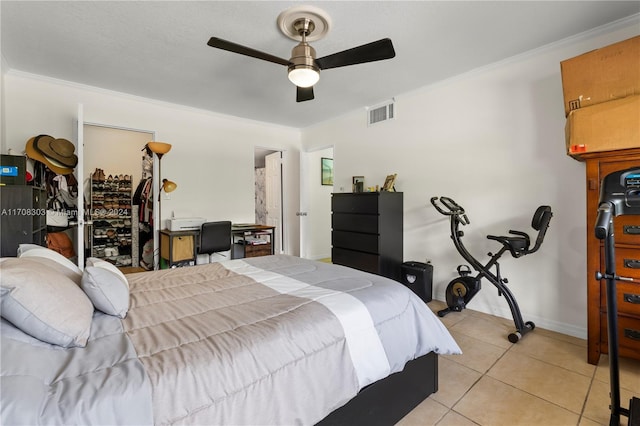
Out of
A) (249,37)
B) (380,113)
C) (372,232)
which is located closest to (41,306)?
(249,37)

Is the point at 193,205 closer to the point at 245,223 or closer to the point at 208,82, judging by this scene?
the point at 245,223

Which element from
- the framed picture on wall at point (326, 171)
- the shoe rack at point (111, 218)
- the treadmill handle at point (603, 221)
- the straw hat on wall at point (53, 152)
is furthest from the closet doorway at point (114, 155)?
the treadmill handle at point (603, 221)

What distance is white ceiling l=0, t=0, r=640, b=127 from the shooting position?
2.03 meters

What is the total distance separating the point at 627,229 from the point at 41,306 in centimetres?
304

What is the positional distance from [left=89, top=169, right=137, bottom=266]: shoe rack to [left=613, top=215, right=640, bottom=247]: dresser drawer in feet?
20.5

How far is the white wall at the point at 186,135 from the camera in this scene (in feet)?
10.2

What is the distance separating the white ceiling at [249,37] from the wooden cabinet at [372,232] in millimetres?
1353

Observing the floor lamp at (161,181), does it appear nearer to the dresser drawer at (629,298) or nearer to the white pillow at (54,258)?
the white pillow at (54,258)

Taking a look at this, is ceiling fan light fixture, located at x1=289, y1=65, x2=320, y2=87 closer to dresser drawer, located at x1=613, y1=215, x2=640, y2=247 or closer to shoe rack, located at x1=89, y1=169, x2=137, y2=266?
dresser drawer, located at x1=613, y1=215, x2=640, y2=247

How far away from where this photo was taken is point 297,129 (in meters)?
5.38

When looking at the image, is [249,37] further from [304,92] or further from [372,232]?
[372,232]

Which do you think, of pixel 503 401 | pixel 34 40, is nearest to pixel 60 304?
pixel 503 401

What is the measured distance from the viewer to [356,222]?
3.65 m

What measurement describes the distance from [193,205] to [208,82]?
1779 mm
